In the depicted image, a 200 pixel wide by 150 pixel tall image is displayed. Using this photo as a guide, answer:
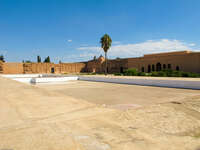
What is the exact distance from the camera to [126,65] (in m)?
42.4

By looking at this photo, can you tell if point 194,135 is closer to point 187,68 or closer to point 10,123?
point 10,123

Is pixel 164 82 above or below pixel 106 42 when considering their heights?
below

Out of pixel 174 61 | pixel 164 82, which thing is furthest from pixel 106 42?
pixel 164 82

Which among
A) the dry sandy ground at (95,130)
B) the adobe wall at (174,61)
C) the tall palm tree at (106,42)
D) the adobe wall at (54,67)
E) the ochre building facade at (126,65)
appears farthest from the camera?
the adobe wall at (54,67)

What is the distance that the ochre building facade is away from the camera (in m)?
30.3

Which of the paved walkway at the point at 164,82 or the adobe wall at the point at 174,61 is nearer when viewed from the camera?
the paved walkway at the point at 164,82

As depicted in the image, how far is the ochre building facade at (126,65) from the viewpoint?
30266 mm

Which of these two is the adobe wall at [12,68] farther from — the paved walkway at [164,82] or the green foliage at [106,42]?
the paved walkway at [164,82]

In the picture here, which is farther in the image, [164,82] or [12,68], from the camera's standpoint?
[12,68]

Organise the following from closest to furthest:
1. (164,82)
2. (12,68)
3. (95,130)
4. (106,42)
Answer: (95,130)
(164,82)
(106,42)
(12,68)

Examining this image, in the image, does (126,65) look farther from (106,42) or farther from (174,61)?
(174,61)

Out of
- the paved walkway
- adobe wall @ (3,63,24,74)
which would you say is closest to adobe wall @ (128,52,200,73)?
the paved walkway

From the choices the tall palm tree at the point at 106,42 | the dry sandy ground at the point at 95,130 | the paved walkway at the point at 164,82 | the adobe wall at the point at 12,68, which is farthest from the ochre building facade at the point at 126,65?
the dry sandy ground at the point at 95,130

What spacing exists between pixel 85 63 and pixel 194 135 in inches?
2137
